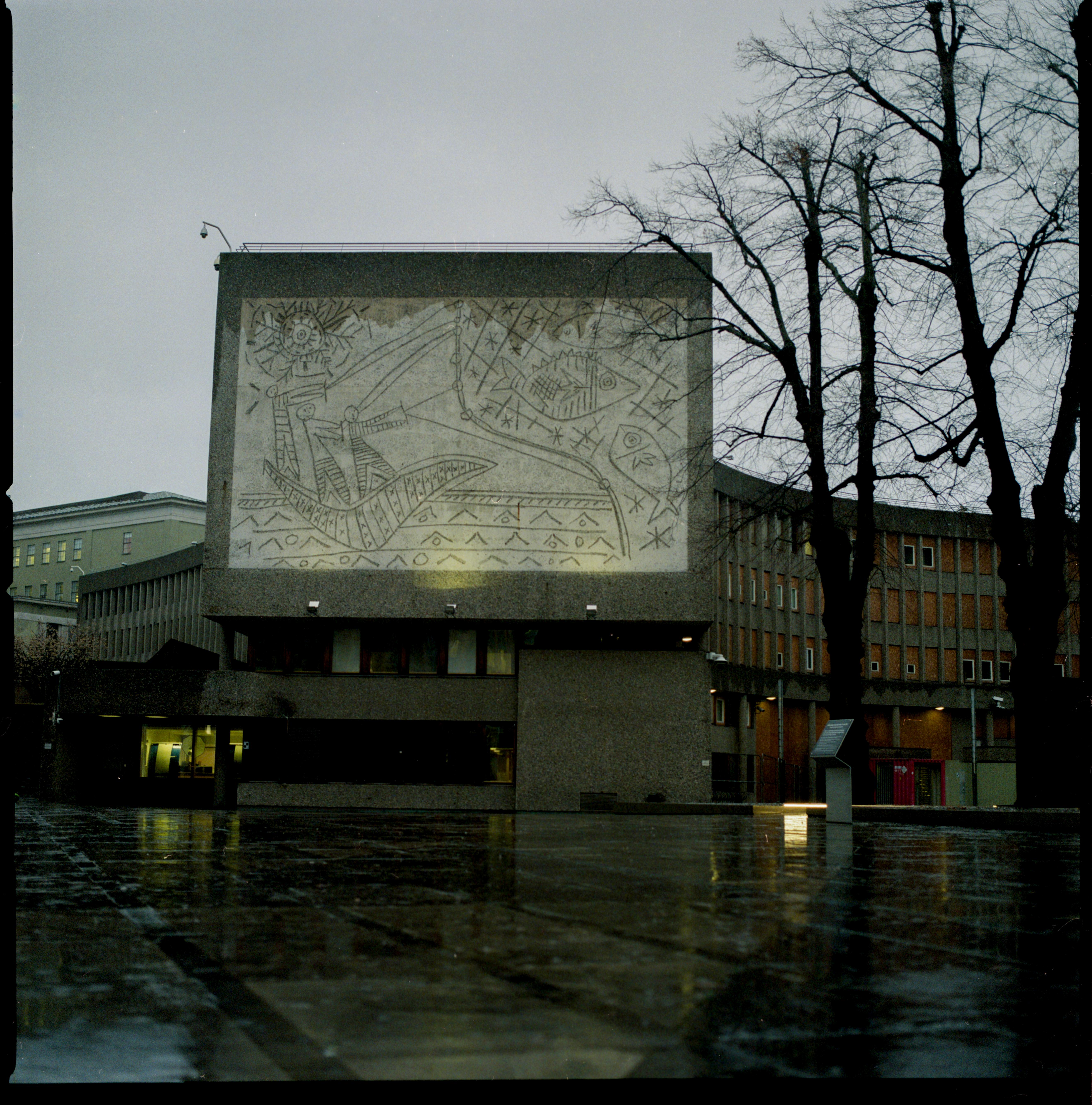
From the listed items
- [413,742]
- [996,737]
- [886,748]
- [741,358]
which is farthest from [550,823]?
[996,737]

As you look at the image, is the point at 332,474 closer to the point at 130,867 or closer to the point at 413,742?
the point at 413,742

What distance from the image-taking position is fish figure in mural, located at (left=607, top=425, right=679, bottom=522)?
3647 cm

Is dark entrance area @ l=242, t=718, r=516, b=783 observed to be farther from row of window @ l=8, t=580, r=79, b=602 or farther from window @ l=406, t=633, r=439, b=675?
row of window @ l=8, t=580, r=79, b=602


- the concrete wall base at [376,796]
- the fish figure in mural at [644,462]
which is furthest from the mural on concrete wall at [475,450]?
the concrete wall base at [376,796]

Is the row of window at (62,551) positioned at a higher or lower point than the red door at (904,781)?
higher

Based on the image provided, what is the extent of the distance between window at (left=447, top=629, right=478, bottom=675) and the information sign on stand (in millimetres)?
20924

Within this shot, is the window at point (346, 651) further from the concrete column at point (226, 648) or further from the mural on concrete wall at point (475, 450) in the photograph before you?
the concrete column at point (226, 648)

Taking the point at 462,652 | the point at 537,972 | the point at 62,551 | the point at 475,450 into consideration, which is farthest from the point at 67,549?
the point at 537,972

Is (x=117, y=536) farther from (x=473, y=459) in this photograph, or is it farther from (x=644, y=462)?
(x=644, y=462)

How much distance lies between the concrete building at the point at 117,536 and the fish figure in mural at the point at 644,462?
1953 inches

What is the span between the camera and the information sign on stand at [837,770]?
58.0ft

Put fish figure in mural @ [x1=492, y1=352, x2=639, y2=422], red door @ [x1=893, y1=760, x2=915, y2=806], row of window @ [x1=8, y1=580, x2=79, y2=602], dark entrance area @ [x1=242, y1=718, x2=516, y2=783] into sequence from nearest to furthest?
fish figure in mural @ [x1=492, y1=352, x2=639, y2=422], dark entrance area @ [x1=242, y1=718, x2=516, y2=783], red door @ [x1=893, y1=760, x2=915, y2=806], row of window @ [x1=8, y1=580, x2=79, y2=602]

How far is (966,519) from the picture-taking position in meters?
24.4

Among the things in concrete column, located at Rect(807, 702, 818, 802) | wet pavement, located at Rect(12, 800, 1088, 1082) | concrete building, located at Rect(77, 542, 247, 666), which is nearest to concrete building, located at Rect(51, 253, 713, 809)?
concrete column, located at Rect(807, 702, 818, 802)
